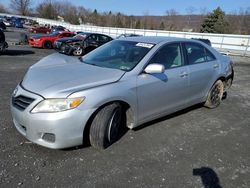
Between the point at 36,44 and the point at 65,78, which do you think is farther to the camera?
the point at 36,44

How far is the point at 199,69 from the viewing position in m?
4.57

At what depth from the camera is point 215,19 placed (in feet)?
149

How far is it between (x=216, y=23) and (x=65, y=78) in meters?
46.9

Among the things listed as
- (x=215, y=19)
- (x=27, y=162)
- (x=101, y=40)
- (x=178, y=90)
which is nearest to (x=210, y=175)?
(x=178, y=90)

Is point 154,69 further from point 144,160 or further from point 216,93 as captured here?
point 216,93

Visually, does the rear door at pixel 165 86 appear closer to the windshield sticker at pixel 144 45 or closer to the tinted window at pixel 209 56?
the windshield sticker at pixel 144 45

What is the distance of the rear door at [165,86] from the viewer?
A: 11.8 feet

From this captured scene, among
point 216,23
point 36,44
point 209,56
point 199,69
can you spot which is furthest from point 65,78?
point 216,23

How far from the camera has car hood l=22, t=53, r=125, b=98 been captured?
116 inches

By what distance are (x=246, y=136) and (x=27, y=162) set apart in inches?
140

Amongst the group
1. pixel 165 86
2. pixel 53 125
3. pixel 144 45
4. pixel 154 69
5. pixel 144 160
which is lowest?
pixel 144 160

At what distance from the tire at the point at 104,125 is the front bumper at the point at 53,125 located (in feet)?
0.57

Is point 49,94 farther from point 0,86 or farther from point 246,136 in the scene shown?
point 0,86

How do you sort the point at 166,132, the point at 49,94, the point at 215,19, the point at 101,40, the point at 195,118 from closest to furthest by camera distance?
the point at 49,94 → the point at 166,132 → the point at 195,118 → the point at 101,40 → the point at 215,19
